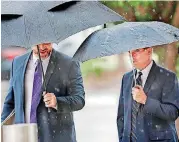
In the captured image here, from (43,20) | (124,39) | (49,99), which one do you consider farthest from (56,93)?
(124,39)

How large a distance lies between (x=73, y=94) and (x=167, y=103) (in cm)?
64

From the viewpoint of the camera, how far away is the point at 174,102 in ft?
11.4

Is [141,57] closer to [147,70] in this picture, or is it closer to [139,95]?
[147,70]

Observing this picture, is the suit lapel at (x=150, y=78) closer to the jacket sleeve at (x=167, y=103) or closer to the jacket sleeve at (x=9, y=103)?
the jacket sleeve at (x=167, y=103)

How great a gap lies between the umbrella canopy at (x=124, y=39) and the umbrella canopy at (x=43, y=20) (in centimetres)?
12

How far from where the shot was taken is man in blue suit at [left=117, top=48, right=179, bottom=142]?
344 centimetres

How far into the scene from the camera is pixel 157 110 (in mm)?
3430

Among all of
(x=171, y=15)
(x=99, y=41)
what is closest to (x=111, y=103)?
(x=171, y=15)

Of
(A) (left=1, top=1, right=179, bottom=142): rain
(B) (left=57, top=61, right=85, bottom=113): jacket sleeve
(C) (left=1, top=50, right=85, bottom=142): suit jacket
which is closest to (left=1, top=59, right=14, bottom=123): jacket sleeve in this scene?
(C) (left=1, top=50, right=85, bottom=142): suit jacket

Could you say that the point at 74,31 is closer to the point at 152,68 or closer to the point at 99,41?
the point at 99,41

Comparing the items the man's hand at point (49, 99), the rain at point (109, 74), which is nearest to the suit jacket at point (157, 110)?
the man's hand at point (49, 99)

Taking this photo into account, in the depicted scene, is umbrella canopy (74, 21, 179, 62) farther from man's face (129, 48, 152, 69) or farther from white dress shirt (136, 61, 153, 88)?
white dress shirt (136, 61, 153, 88)

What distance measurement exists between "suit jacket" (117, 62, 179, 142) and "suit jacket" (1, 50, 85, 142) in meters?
0.37

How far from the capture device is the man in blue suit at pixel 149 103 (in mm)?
3441
